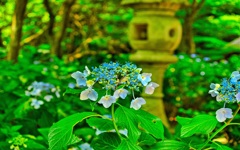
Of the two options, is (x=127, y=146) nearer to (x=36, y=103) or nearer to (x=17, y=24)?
(x=36, y=103)

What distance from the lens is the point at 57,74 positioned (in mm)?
5180

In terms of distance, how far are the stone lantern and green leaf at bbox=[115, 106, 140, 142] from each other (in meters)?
3.70

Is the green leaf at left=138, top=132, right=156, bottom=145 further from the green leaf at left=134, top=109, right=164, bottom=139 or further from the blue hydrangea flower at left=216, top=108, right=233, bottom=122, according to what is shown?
the blue hydrangea flower at left=216, top=108, right=233, bottom=122

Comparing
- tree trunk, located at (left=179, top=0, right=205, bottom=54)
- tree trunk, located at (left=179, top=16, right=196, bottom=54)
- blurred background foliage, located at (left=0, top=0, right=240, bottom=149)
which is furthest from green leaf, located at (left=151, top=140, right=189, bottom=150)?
tree trunk, located at (left=179, top=16, right=196, bottom=54)

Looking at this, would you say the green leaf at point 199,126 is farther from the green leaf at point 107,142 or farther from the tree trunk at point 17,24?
the tree trunk at point 17,24

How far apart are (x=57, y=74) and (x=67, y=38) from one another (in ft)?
14.5

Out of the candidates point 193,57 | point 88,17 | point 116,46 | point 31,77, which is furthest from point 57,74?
point 116,46

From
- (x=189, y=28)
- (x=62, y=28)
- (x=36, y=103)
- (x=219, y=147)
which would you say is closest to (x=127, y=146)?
(x=219, y=147)

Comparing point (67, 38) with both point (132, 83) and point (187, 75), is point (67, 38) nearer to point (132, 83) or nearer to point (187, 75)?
point (187, 75)

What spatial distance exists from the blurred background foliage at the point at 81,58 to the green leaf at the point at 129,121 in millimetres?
993

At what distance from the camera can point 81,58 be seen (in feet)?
29.4

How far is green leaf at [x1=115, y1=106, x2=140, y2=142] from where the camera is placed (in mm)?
1751

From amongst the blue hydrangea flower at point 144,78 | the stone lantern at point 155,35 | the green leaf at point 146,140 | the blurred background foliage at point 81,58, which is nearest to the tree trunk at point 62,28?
the blurred background foliage at point 81,58

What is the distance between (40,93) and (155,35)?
1.99 metres
